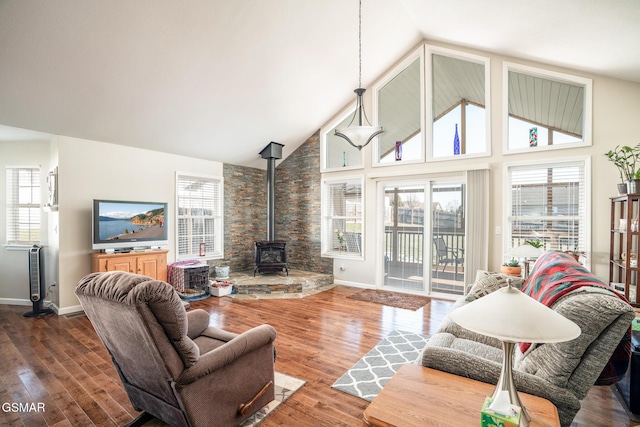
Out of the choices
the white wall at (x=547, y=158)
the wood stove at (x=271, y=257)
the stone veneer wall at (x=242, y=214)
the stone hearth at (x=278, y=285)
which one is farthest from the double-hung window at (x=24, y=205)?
the white wall at (x=547, y=158)

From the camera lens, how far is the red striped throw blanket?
5.20 feet

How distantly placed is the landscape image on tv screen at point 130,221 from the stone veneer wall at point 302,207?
2675 millimetres

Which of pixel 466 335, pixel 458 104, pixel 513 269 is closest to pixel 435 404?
pixel 466 335

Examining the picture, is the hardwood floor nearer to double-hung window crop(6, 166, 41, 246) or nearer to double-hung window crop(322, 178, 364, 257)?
double-hung window crop(6, 166, 41, 246)

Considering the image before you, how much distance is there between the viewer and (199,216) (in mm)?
6145

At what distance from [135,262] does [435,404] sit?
4797 millimetres

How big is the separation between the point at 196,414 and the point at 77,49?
3.73 meters

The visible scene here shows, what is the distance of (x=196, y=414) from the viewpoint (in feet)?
5.71

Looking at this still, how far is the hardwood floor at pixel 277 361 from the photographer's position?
87.3 inches

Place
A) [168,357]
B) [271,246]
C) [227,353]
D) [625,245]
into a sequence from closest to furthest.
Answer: [168,357] < [227,353] < [625,245] < [271,246]

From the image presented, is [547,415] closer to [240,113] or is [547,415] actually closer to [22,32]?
[22,32]

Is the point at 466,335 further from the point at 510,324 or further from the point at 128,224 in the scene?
the point at 128,224

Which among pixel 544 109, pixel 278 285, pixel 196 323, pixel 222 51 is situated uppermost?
pixel 222 51

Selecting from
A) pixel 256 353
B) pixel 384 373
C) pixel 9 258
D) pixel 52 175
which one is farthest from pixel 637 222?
pixel 9 258
